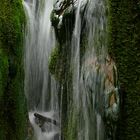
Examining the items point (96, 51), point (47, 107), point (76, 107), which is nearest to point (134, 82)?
point (96, 51)

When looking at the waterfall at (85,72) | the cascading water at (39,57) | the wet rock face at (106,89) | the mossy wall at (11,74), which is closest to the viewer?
the wet rock face at (106,89)

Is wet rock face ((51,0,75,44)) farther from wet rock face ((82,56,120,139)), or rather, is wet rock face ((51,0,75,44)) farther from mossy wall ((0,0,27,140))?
wet rock face ((82,56,120,139))

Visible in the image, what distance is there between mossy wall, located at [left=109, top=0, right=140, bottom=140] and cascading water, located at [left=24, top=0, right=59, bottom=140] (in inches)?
242

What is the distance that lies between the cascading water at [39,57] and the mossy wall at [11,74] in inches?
165

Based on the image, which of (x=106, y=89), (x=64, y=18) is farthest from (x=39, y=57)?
(x=106, y=89)

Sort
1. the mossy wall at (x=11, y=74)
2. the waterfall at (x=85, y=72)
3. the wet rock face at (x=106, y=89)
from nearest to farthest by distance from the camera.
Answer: the wet rock face at (x=106, y=89) → the waterfall at (x=85, y=72) → the mossy wall at (x=11, y=74)

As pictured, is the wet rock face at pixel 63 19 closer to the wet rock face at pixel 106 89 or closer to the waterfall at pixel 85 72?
the waterfall at pixel 85 72

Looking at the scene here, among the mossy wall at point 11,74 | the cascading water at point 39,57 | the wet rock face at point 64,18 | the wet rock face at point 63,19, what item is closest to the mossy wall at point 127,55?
Result: the wet rock face at point 64,18

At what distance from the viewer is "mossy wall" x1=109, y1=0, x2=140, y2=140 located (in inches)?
246

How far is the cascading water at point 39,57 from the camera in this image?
12.8 metres

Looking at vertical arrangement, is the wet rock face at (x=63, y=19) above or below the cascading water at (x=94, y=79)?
above

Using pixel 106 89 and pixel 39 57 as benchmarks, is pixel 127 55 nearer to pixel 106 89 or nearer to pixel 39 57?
pixel 106 89

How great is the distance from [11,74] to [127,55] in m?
2.36

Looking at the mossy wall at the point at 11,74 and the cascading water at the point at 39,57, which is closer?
the mossy wall at the point at 11,74
